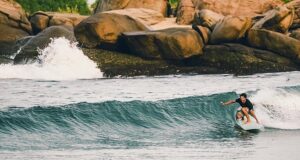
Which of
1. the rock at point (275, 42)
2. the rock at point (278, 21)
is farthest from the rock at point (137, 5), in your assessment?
the rock at point (275, 42)

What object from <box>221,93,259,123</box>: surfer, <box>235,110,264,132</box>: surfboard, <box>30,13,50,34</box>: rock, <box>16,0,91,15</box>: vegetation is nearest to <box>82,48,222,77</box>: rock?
<box>30,13,50,34</box>: rock

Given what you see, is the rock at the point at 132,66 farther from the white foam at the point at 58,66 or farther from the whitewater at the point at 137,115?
the whitewater at the point at 137,115


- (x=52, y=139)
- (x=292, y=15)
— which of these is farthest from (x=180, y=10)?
(x=52, y=139)

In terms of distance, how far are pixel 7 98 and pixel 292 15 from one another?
18.9 meters

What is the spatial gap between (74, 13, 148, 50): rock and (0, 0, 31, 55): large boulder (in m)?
4.27

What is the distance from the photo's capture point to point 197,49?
35.2m

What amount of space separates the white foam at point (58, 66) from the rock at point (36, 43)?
0.24 m

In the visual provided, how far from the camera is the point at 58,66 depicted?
3588 centimetres

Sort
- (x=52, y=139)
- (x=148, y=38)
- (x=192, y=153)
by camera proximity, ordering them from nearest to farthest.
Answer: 1. (x=192, y=153)
2. (x=52, y=139)
3. (x=148, y=38)

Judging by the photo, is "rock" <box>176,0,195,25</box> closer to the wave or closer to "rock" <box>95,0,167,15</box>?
"rock" <box>95,0,167,15</box>

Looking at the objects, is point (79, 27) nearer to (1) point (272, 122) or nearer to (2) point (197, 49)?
(2) point (197, 49)

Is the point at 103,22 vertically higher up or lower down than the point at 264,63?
higher up

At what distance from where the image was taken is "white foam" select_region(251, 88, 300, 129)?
2316 cm

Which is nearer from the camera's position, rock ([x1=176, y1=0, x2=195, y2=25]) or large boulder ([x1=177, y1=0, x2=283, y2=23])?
large boulder ([x1=177, y1=0, x2=283, y2=23])
